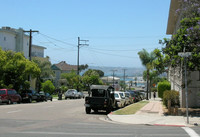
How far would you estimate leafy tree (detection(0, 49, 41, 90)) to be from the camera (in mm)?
40094

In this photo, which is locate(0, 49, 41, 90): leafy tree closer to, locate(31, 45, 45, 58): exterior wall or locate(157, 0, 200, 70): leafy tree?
locate(157, 0, 200, 70): leafy tree

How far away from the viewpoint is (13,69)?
134 feet

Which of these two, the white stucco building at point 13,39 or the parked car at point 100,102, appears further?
the white stucco building at point 13,39

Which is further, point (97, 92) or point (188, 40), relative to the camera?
point (97, 92)

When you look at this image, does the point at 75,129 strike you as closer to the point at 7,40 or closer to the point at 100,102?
the point at 100,102

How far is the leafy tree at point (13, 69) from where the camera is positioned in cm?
4009

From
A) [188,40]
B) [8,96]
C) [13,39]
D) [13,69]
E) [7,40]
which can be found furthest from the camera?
[13,39]

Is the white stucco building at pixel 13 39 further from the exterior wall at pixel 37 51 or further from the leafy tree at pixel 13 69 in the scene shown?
the leafy tree at pixel 13 69

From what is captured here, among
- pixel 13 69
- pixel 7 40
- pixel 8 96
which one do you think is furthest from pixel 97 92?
pixel 7 40

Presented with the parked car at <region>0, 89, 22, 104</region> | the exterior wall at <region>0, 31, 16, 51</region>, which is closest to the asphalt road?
the parked car at <region>0, 89, 22, 104</region>

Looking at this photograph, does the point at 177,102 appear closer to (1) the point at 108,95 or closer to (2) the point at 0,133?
(1) the point at 108,95

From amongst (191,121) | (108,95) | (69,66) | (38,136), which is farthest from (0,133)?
(69,66)

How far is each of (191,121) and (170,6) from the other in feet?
60.8

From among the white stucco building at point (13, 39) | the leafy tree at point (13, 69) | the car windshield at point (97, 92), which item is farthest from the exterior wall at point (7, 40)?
the car windshield at point (97, 92)
